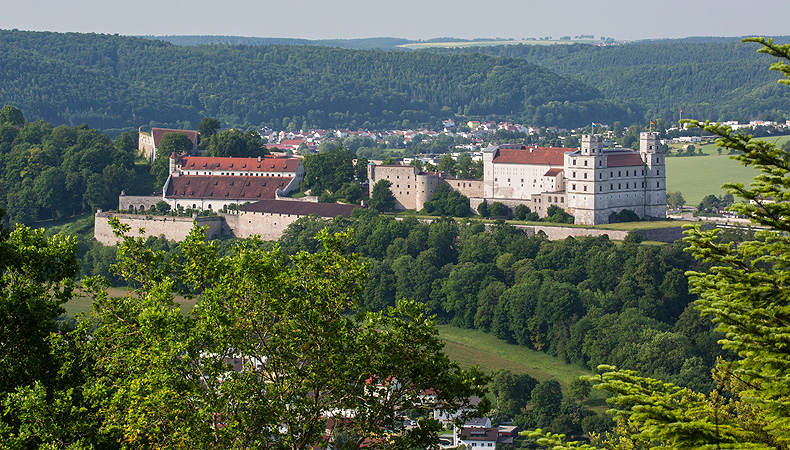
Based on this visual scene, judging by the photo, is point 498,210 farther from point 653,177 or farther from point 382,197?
point 653,177

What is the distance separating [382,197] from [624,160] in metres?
17.4

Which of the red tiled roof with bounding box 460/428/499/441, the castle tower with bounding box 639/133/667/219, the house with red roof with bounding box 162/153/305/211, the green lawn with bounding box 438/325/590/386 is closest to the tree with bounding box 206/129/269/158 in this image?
the house with red roof with bounding box 162/153/305/211

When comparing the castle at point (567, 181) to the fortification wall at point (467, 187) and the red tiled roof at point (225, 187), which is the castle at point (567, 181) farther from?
the red tiled roof at point (225, 187)

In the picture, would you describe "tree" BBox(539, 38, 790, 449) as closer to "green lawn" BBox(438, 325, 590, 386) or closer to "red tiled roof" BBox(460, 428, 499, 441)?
"red tiled roof" BBox(460, 428, 499, 441)

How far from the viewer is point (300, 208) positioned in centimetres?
8019

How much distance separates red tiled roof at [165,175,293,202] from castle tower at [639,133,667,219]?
27.9 m

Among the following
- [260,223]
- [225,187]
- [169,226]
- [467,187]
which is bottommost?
[169,226]

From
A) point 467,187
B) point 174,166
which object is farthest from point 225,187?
point 467,187

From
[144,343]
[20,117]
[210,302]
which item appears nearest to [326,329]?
[210,302]

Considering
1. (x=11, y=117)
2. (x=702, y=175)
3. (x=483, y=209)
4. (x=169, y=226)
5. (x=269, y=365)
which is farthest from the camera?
(x=702, y=175)

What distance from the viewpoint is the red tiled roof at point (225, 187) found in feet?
280

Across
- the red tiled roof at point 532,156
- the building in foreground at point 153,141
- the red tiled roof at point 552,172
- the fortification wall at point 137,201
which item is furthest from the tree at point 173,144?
the red tiled roof at point 552,172

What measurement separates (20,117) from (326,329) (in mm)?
97839

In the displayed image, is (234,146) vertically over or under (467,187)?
over
